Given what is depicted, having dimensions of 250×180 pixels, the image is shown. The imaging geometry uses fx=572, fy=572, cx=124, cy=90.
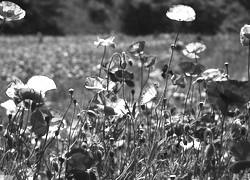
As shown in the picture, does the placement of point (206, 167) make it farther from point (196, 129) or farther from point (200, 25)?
point (200, 25)

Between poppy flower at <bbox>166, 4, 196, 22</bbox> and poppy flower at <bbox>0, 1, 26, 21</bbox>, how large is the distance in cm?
35

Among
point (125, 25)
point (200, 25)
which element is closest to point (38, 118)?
point (200, 25)

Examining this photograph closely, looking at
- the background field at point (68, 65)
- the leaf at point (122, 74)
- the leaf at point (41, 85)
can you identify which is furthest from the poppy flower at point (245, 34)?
the background field at point (68, 65)

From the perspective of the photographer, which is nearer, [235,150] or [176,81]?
[235,150]

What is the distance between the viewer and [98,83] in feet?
4.41

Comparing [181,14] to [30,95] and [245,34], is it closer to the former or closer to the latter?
[245,34]

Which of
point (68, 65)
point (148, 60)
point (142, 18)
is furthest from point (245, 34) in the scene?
point (142, 18)

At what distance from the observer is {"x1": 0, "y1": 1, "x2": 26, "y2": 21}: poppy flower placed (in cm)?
130

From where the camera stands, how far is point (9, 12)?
1.31 metres

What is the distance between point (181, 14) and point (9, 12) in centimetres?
40

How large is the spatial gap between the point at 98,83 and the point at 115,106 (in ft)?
0.31

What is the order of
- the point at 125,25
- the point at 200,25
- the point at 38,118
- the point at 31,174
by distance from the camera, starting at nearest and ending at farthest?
1. the point at 38,118
2. the point at 31,174
3. the point at 200,25
4. the point at 125,25

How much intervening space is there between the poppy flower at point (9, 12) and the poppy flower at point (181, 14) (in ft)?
1.15

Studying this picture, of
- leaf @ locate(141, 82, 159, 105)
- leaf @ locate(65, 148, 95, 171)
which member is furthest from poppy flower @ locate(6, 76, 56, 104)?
leaf @ locate(141, 82, 159, 105)
